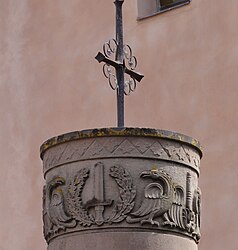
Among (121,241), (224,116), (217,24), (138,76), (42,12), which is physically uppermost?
(42,12)

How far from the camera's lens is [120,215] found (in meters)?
5.76

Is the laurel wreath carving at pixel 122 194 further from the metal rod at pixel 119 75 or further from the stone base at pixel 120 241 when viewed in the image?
the metal rod at pixel 119 75

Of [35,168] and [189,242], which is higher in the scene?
[35,168]

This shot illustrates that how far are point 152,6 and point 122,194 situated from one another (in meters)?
5.80

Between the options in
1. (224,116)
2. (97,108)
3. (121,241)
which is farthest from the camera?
(97,108)

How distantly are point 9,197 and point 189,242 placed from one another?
6072mm

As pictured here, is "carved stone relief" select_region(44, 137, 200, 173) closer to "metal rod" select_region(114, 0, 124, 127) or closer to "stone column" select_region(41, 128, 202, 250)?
"stone column" select_region(41, 128, 202, 250)

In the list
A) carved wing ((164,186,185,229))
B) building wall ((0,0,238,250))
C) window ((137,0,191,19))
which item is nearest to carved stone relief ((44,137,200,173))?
carved wing ((164,186,185,229))

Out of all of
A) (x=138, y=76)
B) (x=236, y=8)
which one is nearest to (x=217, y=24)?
(x=236, y=8)

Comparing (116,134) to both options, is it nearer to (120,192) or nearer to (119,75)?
(120,192)

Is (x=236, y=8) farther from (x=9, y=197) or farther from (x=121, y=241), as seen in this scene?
(x=121, y=241)

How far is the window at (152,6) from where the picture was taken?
1130cm

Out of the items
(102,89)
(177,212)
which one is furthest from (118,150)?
(102,89)

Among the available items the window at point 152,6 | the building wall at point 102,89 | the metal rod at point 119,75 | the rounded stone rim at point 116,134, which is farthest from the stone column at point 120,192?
the window at point 152,6
